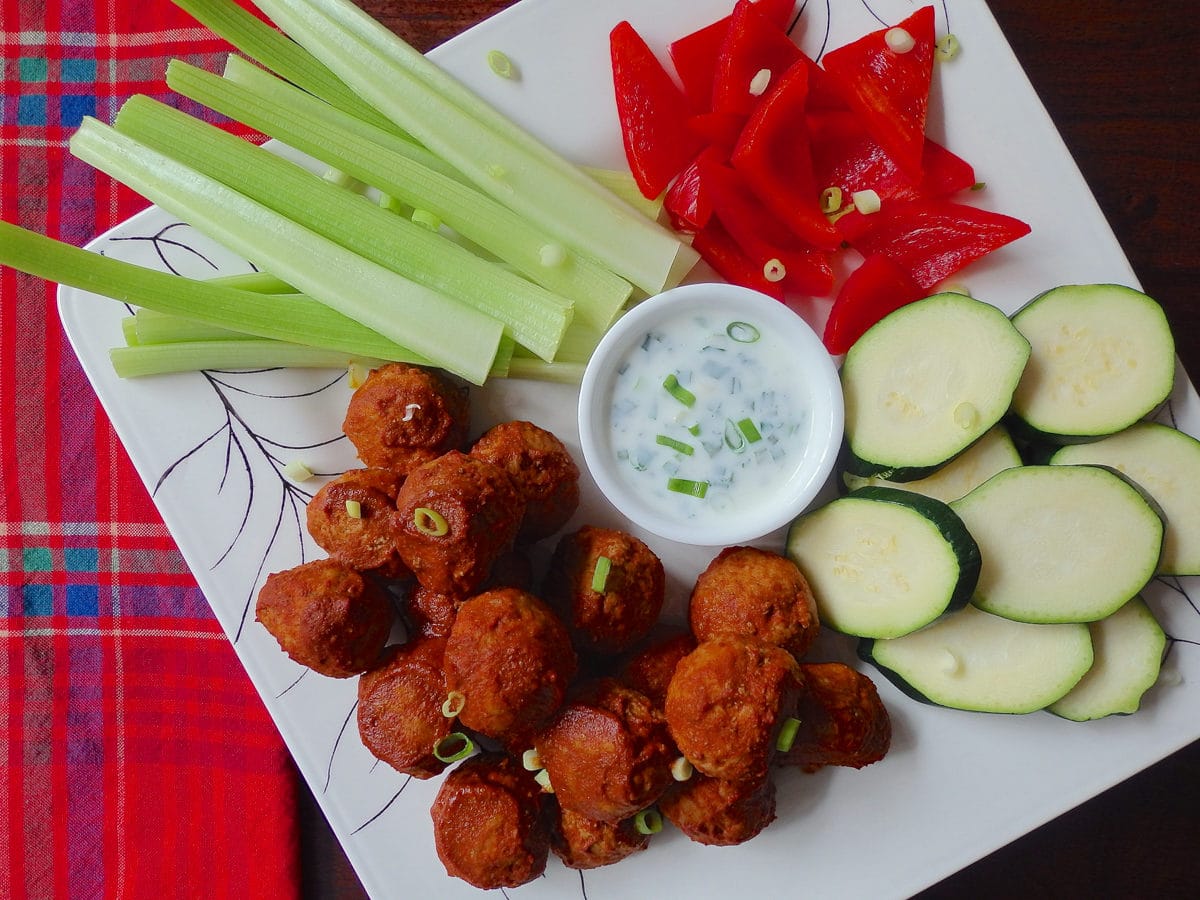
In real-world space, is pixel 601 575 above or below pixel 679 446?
below

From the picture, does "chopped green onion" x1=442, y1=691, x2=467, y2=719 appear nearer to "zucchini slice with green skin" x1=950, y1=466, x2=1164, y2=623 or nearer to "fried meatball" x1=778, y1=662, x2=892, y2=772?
"fried meatball" x1=778, y1=662, x2=892, y2=772

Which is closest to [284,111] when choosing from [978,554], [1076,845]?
[978,554]

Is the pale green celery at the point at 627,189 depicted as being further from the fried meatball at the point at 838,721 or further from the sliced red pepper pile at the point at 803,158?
the fried meatball at the point at 838,721

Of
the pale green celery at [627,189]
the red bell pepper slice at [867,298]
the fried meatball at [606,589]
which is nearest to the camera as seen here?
the fried meatball at [606,589]

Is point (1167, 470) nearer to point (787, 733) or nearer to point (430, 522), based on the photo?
point (787, 733)

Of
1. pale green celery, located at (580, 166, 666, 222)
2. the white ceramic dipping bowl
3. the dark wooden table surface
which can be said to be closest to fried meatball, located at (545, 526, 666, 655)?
the white ceramic dipping bowl

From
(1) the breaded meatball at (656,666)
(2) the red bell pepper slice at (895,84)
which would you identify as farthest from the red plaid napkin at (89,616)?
(2) the red bell pepper slice at (895,84)

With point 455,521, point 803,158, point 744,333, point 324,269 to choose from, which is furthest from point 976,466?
point 324,269

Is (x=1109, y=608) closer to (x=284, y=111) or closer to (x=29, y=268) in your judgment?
(x=284, y=111)
